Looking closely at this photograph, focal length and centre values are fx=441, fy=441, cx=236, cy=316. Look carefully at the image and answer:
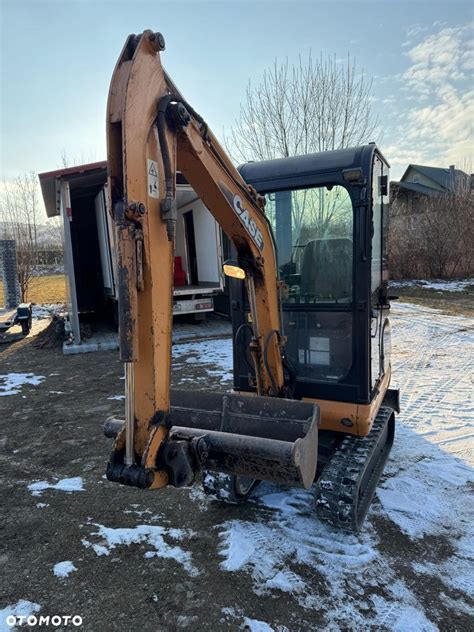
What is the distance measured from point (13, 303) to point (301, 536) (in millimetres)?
11956

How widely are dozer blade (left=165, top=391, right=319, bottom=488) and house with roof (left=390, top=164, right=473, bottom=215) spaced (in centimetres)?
1992

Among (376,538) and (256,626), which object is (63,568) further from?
(376,538)

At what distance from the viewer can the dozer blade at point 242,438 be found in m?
1.91

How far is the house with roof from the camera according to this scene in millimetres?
21094

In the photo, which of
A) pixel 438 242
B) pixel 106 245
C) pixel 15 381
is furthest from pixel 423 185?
pixel 15 381

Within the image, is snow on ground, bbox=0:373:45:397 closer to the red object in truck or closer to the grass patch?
the red object in truck

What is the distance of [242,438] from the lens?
2.19 metres

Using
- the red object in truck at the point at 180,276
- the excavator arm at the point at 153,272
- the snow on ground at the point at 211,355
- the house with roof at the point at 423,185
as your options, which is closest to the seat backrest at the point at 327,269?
the excavator arm at the point at 153,272

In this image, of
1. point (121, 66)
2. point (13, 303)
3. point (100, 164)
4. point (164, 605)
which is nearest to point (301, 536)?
point (164, 605)

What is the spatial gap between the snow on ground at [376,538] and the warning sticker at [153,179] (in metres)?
2.12

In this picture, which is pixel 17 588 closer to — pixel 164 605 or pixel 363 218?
pixel 164 605

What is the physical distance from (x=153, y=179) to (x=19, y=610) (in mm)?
2317

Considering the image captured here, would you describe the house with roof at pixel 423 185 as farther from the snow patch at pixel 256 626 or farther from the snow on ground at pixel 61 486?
the snow patch at pixel 256 626

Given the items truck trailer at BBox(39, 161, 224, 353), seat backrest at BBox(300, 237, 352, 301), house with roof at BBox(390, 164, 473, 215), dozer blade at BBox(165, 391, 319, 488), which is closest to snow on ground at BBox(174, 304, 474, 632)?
dozer blade at BBox(165, 391, 319, 488)
